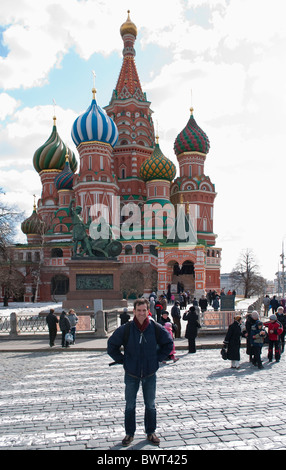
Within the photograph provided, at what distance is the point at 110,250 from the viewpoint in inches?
997

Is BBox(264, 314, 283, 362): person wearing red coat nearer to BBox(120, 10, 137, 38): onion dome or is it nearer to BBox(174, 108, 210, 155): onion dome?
BBox(174, 108, 210, 155): onion dome

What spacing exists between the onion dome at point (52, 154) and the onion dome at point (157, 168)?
1349cm

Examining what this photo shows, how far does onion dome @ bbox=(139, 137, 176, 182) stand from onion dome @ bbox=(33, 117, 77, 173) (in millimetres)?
13492

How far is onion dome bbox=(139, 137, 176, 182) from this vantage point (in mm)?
52031

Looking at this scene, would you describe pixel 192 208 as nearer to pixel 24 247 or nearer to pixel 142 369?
pixel 24 247

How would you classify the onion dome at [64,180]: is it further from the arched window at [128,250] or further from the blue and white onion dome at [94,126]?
the arched window at [128,250]

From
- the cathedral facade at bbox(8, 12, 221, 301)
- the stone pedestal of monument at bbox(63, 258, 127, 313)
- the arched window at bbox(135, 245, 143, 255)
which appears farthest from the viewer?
the arched window at bbox(135, 245, 143, 255)

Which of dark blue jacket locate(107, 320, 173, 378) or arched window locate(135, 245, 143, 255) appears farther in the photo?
arched window locate(135, 245, 143, 255)

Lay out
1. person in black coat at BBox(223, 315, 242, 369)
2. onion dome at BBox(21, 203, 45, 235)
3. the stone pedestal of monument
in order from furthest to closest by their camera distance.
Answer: onion dome at BBox(21, 203, 45, 235) < the stone pedestal of monument < person in black coat at BBox(223, 315, 242, 369)

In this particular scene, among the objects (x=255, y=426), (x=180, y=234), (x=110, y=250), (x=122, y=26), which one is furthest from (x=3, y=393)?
(x=122, y=26)

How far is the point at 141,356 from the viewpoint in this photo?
5.36 meters


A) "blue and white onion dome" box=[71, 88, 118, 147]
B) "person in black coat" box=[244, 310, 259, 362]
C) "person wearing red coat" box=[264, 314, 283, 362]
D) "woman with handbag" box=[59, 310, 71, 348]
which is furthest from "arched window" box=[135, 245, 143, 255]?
"person in black coat" box=[244, 310, 259, 362]

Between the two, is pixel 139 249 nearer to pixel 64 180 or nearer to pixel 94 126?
pixel 94 126

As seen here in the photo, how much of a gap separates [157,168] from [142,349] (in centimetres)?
4761
